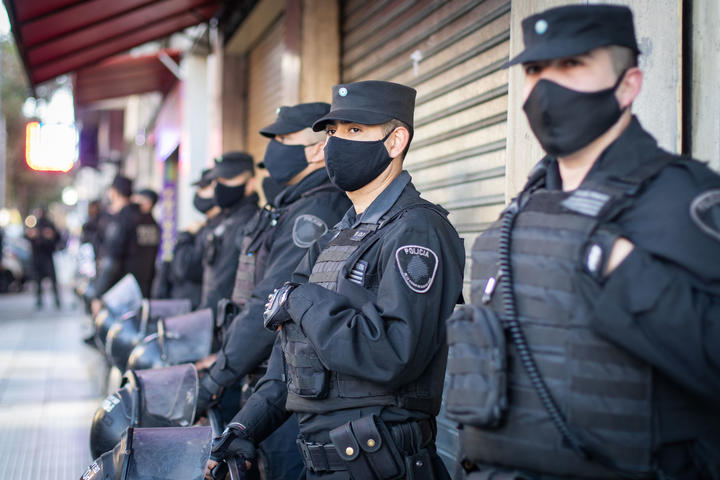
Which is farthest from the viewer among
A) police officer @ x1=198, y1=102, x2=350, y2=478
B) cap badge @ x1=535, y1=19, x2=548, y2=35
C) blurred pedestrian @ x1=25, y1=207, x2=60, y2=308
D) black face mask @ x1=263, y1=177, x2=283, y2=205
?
blurred pedestrian @ x1=25, y1=207, x2=60, y2=308

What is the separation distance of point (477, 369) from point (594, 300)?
298mm

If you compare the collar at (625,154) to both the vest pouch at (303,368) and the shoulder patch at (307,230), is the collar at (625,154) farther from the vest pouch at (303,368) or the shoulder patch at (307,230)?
the shoulder patch at (307,230)

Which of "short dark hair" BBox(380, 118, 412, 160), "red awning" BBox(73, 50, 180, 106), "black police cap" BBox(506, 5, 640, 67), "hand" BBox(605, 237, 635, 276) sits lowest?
"hand" BBox(605, 237, 635, 276)

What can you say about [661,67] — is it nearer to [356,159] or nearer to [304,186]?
[356,159]

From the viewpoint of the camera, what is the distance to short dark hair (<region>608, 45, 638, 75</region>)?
5.56 ft

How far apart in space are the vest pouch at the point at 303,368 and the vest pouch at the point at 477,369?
0.79m

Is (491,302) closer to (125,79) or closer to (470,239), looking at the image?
(470,239)

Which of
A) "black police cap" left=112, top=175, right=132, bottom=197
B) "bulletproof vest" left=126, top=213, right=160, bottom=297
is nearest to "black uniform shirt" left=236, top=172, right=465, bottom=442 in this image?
"bulletproof vest" left=126, top=213, right=160, bottom=297

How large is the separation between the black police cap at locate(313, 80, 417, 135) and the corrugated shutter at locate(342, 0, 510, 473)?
3.13 feet

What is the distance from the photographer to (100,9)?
314 inches

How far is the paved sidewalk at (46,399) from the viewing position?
5.03 m

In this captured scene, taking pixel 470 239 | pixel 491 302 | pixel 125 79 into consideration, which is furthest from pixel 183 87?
pixel 491 302

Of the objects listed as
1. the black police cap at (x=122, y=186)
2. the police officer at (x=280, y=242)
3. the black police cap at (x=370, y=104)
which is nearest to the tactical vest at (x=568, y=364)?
the black police cap at (x=370, y=104)

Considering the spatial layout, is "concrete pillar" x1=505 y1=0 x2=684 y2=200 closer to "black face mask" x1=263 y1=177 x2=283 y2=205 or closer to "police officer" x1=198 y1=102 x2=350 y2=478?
"police officer" x1=198 y1=102 x2=350 y2=478
